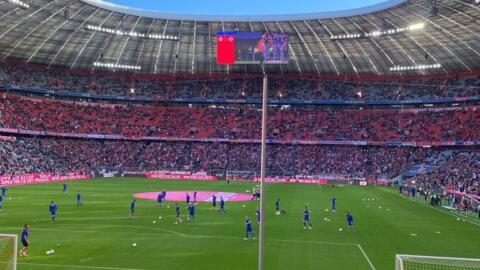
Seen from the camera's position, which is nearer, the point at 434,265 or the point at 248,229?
the point at 434,265

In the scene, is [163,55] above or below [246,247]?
above

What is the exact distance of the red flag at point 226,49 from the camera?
11841 millimetres

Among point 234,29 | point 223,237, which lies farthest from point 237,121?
point 223,237

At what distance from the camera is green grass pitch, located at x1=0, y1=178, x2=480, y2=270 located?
66.8ft

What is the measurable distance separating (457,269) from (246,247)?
10263mm

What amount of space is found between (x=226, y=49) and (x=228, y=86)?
256 ft

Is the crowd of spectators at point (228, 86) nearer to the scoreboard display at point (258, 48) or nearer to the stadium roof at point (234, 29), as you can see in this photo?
the stadium roof at point (234, 29)

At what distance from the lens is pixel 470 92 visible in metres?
73.1

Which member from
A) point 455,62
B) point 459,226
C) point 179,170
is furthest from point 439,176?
point 179,170

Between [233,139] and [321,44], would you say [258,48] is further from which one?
[233,139]

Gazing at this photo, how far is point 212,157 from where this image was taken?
80062 millimetres

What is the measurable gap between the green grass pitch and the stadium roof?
934 inches

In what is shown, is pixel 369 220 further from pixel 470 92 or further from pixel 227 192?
pixel 470 92

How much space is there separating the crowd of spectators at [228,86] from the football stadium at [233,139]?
1.07ft
